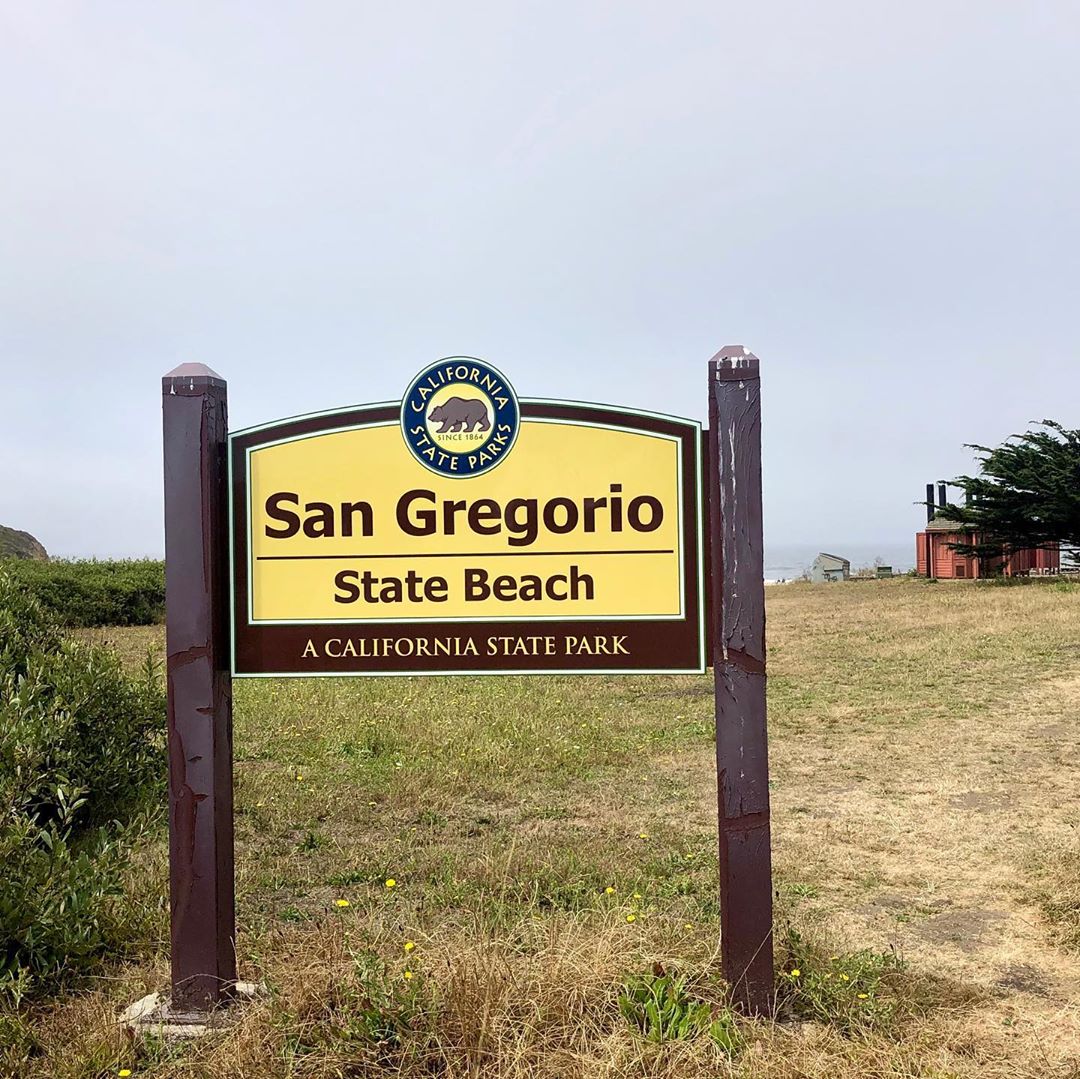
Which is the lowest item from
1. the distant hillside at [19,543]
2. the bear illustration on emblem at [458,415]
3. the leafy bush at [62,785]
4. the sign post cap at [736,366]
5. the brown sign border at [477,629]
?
the leafy bush at [62,785]

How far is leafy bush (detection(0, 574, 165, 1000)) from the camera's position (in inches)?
→ 149

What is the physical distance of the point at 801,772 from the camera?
8156mm

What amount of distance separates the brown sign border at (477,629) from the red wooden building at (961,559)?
30635 mm

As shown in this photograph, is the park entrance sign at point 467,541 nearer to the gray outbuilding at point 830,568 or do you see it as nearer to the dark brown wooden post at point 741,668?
the dark brown wooden post at point 741,668

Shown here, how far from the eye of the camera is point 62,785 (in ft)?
14.1

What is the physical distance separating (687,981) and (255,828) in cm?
353

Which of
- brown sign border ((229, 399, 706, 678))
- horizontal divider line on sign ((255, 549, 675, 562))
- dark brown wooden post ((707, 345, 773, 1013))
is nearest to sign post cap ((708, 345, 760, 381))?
dark brown wooden post ((707, 345, 773, 1013))

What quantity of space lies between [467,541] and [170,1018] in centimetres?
199

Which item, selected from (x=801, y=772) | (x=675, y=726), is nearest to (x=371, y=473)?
(x=801, y=772)

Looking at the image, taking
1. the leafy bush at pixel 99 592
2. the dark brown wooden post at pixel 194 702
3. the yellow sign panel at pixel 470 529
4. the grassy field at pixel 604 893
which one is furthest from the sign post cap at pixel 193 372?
the leafy bush at pixel 99 592

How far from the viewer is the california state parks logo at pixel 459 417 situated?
3729 mm

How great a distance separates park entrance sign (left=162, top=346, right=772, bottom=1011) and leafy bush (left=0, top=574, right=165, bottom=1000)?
0.53m

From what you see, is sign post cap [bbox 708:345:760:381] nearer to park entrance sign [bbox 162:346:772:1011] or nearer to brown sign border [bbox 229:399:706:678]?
park entrance sign [bbox 162:346:772:1011]

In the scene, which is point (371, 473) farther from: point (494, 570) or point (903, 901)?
point (903, 901)
